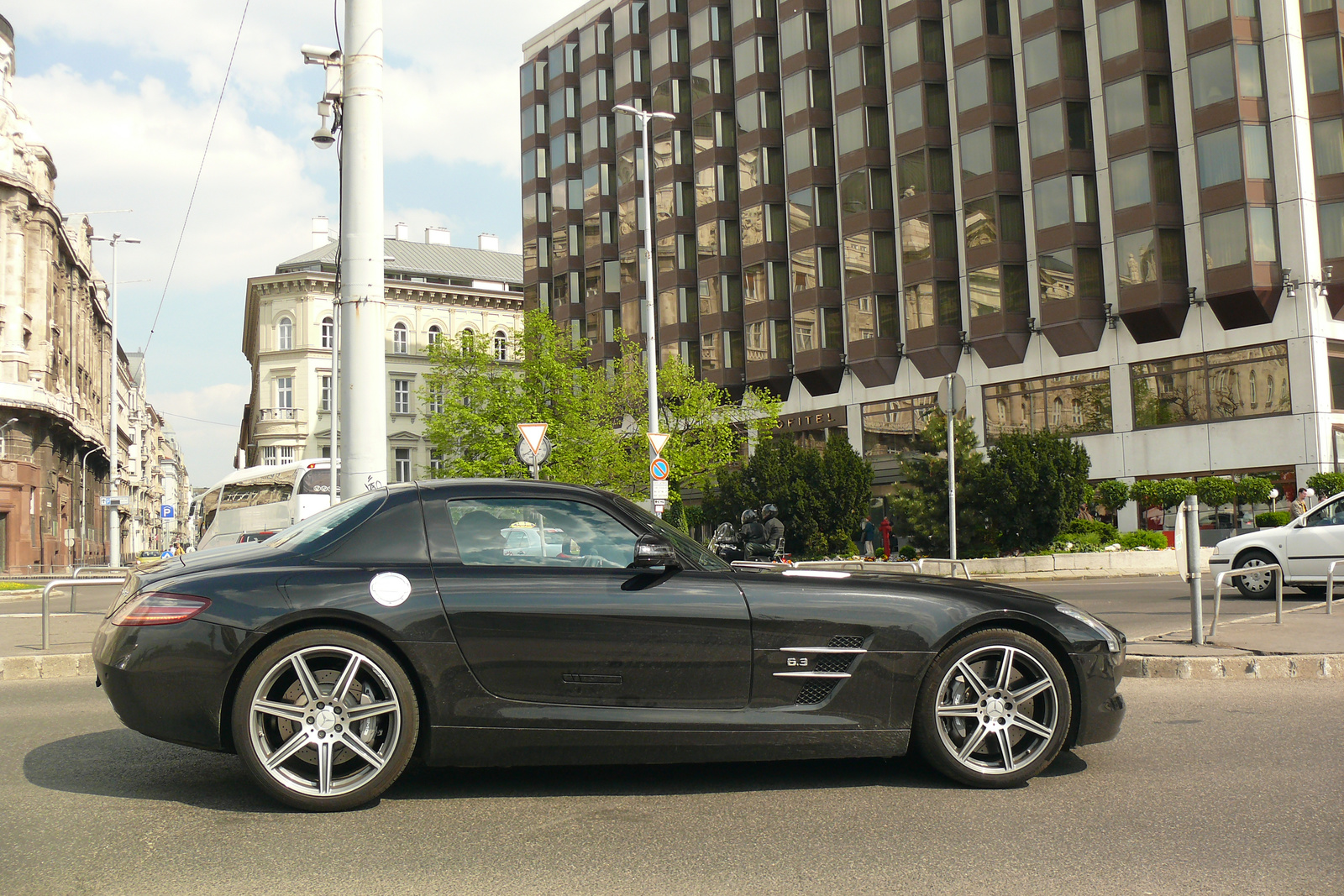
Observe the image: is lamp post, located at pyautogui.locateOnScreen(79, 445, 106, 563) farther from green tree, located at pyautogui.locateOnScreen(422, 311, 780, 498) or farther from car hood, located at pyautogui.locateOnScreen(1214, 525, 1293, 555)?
car hood, located at pyautogui.locateOnScreen(1214, 525, 1293, 555)

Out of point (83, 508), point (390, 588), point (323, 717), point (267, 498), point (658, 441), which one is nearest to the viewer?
point (323, 717)

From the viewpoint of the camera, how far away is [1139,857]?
398cm

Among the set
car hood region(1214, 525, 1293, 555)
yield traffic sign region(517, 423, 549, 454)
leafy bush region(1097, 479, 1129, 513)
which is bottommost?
car hood region(1214, 525, 1293, 555)

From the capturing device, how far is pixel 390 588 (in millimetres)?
4797

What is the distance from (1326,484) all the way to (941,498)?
10499 mm

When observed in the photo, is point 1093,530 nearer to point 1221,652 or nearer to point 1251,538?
point 1251,538

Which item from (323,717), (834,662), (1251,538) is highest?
(1251,538)

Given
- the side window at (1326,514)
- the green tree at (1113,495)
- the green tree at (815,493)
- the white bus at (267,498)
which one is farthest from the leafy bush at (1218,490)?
the white bus at (267,498)

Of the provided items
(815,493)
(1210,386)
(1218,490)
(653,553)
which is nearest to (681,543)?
(653,553)

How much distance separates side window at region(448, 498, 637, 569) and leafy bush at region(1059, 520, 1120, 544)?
22354 mm

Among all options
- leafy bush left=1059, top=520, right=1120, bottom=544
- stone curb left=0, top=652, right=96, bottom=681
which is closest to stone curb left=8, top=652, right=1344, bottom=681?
stone curb left=0, top=652, right=96, bottom=681

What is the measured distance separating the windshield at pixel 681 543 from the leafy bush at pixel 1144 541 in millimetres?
22331

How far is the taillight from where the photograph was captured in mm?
4691

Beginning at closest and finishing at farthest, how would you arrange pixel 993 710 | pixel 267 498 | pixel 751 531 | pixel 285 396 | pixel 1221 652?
pixel 993 710, pixel 1221 652, pixel 751 531, pixel 267 498, pixel 285 396
